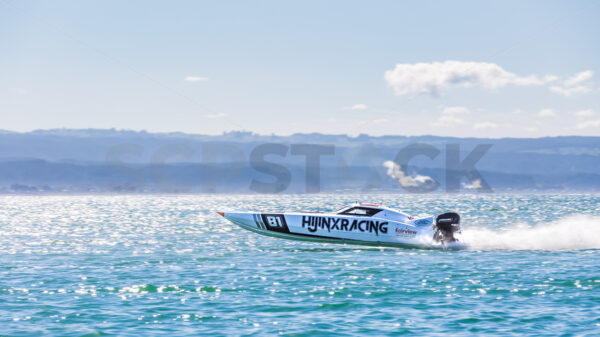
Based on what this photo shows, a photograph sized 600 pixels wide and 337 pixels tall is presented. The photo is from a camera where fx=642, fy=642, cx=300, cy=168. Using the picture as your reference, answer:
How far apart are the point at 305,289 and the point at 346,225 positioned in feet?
29.6

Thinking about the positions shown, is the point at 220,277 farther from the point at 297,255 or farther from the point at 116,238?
the point at 116,238

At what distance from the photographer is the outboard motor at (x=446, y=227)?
87.4 ft

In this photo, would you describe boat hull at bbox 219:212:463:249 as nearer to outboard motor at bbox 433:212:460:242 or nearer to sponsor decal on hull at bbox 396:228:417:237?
sponsor decal on hull at bbox 396:228:417:237

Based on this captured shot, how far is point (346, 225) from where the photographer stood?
89.0 feet

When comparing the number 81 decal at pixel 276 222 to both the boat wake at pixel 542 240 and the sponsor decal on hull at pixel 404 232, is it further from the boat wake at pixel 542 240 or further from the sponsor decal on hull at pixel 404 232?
the boat wake at pixel 542 240

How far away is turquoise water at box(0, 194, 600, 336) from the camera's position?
45.9ft

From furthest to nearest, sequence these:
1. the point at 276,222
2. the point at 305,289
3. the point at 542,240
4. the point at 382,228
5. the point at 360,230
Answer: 1. the point at 542,240
2. the point at 276,222
3. the point at 360,230
4. the point at 382,228
5. the point at 305,289

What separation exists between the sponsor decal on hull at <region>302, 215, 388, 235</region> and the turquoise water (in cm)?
102

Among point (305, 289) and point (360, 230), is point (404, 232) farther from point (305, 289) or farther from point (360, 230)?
point (305, 289)

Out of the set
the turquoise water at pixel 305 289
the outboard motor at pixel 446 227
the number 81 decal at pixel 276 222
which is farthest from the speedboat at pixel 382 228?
the number 81 decal at pixel 276 222

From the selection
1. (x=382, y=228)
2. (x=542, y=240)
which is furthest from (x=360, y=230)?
(x=542, y=240)

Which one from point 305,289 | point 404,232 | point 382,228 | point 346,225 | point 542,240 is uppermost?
point 346,225

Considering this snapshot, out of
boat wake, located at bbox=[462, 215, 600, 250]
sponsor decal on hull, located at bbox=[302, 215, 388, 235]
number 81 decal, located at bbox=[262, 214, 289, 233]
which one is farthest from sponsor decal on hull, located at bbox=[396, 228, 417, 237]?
number 81 decal, located at bbox=[262, 214, 289, 233]

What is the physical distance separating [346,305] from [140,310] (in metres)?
5.04
